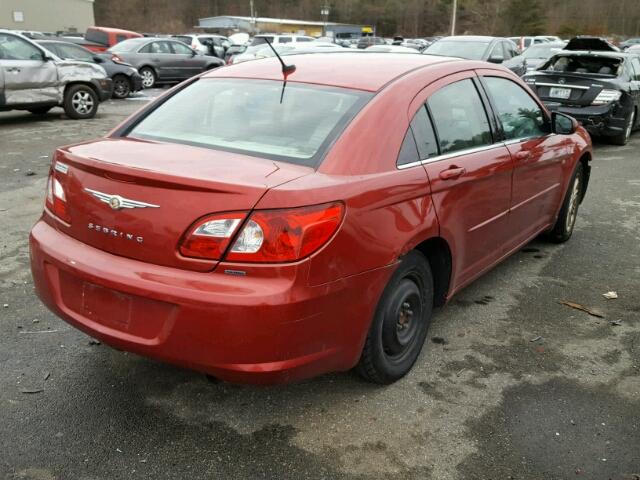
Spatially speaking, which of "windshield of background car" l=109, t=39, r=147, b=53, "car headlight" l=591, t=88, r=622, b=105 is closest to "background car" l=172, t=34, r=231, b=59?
"windshield of background car" l=109, t=39, r=147, b=53

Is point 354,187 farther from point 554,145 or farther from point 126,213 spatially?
point 554,145

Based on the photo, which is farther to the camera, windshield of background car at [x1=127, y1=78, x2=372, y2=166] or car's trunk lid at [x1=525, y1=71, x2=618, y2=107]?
car's trunk lid at [x1=525, y1=71, x2=618, y2=107]

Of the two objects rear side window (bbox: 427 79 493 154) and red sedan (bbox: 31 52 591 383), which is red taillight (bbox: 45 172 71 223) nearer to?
red sedan (bbox: 31 52 591 383)

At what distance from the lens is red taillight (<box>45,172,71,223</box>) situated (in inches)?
112

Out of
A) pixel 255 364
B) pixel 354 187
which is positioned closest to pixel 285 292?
pixel 255 364

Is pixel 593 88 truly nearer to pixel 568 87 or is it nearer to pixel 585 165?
pixel 568 87

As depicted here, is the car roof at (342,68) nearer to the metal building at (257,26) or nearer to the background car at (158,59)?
the background car at (158,59)

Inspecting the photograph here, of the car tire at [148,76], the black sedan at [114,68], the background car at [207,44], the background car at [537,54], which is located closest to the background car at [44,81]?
the black sedan at [114,68]

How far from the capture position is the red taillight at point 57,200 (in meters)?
2.85

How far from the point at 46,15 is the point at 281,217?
53.9 metres

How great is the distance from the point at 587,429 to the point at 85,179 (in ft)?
8.26

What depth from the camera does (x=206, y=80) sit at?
144 inches

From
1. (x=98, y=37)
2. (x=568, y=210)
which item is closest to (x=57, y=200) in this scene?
(x=568, y=210)

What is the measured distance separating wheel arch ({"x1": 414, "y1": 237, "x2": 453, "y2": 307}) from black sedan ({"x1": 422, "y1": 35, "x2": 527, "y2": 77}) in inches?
436
